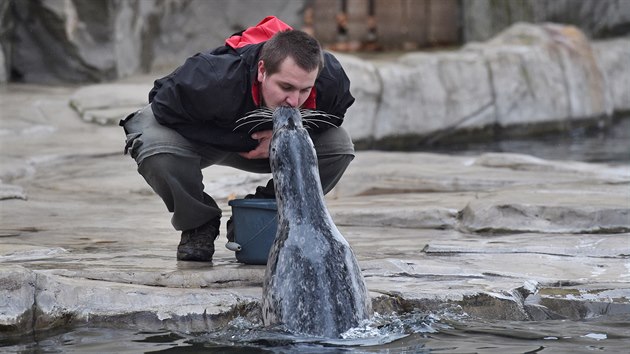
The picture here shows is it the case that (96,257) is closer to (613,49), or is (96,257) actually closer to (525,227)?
(525,227)

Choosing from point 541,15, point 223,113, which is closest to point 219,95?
point 223,113

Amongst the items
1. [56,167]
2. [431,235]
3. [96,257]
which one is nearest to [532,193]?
[431,235]

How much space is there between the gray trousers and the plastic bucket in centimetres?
18

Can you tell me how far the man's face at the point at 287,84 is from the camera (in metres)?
3.62

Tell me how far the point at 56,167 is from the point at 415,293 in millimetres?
3802

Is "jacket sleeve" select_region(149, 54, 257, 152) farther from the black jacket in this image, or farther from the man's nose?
Answer: the man's nose

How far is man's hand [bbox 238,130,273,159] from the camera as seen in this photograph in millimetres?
3943

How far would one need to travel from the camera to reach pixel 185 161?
403 centimetres

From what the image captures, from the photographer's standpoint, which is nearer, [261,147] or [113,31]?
[261,147]

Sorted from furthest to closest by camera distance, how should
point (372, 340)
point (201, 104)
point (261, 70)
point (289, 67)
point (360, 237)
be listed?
point (360, 237) < point (201, 104) < point (261, 70) < point (289, 67) < point (372, 340)

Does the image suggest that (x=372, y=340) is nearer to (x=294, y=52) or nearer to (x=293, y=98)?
(x=293, y=98)

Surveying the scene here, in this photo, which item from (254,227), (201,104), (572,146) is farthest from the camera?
(572,146)

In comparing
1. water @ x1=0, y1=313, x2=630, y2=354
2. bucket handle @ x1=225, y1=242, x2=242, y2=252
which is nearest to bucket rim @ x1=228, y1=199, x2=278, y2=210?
bucket handle @ x1=225, y1=242, x2=242, y2=252

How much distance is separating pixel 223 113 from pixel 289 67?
1.21ft
